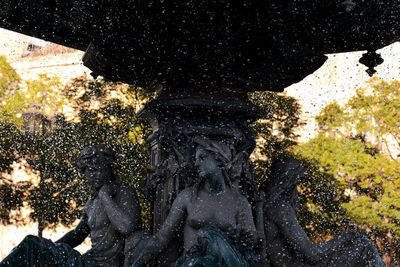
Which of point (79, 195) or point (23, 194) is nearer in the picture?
point (79, 195)

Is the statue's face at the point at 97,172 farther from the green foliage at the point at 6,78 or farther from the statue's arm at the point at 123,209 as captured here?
the green foliage at the point at 6,78

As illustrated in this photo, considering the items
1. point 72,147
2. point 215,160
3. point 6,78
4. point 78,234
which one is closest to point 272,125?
point 72,147

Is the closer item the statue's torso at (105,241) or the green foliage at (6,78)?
the statue's torso at (105,241)

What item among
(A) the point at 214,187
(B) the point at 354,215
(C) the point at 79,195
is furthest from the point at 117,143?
(A) the point at 214,187

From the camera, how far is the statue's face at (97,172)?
15.0ft

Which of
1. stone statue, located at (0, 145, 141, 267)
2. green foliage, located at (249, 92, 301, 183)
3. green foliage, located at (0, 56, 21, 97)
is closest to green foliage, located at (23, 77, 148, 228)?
green foliage, located at (249, 92, 301, 183)

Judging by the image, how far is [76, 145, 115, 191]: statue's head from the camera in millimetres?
4566

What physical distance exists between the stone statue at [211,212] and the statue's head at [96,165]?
677 mm

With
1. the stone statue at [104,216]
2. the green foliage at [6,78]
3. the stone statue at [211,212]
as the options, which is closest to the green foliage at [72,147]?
the green foliage at [6,78]

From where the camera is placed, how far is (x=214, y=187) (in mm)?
4191

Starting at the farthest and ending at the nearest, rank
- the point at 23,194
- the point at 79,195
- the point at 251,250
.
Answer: the point at 23,194 < the point at 79,195 < the point at 251,250

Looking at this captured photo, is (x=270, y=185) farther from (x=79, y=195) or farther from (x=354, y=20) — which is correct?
(x=79, y=195)

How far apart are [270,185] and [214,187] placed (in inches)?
24.2

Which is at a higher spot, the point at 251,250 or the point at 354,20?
the point at 354,20
